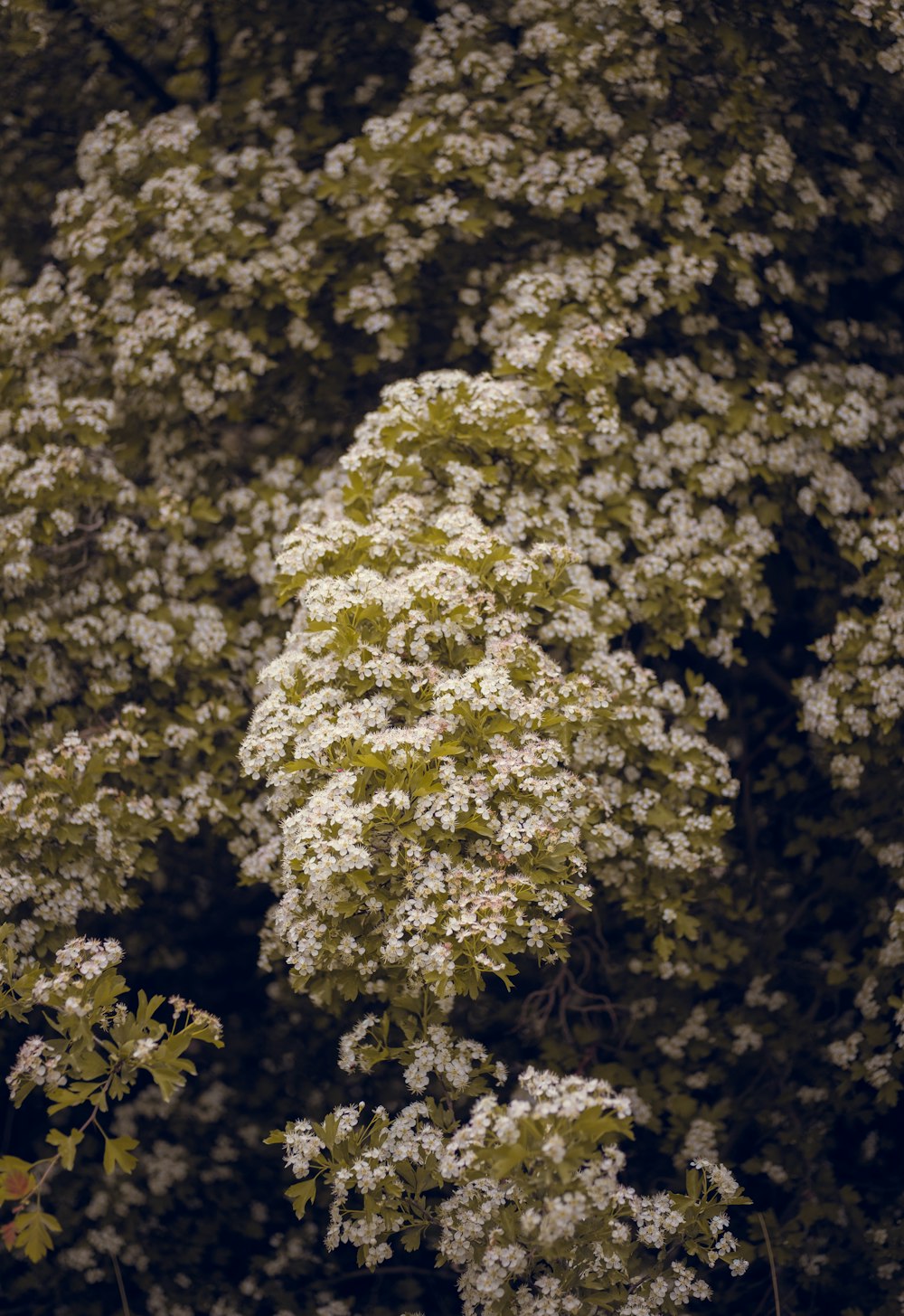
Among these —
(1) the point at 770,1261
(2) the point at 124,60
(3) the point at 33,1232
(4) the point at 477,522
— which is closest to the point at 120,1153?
(3) the point at 33,1232

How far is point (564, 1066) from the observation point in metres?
7.21

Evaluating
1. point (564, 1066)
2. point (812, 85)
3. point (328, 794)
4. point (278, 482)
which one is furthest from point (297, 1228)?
point (812, 85)

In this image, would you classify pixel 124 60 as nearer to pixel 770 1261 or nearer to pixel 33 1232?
pixel 33 1232

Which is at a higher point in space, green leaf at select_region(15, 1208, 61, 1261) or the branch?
the branch

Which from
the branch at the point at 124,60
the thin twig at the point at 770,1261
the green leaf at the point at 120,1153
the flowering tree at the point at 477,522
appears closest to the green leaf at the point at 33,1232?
the green leaf at the point at 120,1153

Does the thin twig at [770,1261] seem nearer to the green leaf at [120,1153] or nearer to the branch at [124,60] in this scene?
the green leaf at [120,1153]

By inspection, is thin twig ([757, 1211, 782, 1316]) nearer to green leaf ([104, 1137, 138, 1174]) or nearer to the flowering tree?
the flowering tree

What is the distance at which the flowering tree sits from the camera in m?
6.34

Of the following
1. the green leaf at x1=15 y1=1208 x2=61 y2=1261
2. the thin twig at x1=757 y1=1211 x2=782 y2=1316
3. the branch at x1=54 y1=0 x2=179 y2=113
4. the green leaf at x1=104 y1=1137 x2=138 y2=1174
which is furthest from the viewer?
the branch at x1=54 y1=0 x2=179 y2=113

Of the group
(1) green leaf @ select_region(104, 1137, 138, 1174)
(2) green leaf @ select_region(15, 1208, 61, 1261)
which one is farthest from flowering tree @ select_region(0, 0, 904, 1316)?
(2) green leaf @ select_region(15, 1208, 61, 1261)

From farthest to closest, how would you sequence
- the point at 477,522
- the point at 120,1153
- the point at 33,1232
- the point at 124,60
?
the point at 124,60
the point at 477,522
the point at 120,1153
the point at 33,1232

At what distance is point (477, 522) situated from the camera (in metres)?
5.46

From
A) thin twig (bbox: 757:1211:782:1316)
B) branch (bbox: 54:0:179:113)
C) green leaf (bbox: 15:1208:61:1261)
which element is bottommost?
thin twig (bbox: 757:1211:782:1316)

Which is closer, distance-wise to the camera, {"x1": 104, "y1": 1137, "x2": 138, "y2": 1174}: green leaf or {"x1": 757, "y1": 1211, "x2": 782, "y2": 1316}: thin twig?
{"x1": 104, "y1": 1137, "x2": 138, "y2": 1174}: green leaf
